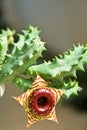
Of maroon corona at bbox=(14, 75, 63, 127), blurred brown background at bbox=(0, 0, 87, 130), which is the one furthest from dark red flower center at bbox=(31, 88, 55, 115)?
blurred brown background at bbox=(0, 0, 87, 130)

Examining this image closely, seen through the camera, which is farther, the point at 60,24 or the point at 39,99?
the point at 60,24

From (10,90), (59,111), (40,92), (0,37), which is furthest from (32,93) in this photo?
(59,111)

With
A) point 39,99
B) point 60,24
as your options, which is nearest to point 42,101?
point 39,99

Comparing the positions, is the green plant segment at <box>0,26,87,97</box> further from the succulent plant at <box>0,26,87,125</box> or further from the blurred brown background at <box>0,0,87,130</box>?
the blurred brown background at <box>0,0,87,130</box>

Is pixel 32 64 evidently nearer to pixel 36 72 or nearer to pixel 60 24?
→ pixel 36 72

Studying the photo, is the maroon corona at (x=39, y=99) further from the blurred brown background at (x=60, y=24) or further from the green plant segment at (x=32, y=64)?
the blurred brown background at (x=60, y=24)

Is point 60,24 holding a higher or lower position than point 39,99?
higher

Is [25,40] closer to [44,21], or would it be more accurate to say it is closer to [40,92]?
[40,92]
